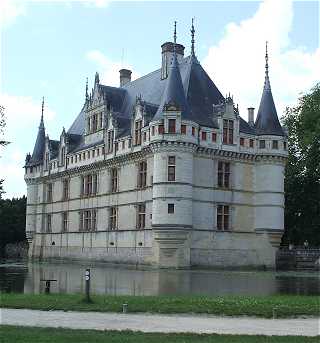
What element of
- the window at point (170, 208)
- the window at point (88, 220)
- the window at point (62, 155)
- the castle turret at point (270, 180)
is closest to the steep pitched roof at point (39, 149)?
the window at point (62, 155)

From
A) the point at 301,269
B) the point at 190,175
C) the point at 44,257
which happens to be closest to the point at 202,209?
the point at 190,175

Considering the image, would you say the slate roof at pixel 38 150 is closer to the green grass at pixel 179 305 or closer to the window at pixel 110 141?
the window at pixel 110 141

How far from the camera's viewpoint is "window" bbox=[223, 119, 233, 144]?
44594 mm

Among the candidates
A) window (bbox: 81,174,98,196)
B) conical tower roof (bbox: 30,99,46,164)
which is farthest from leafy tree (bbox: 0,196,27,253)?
window (bbox: 81,174,98,196)

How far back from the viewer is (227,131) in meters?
44.7

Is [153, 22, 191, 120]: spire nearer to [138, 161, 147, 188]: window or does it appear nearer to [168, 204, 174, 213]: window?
[138, 161, 147, 188]: window

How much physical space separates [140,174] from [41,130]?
23910 mm

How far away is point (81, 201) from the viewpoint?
54156 mm

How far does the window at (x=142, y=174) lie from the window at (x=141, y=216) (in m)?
1.56

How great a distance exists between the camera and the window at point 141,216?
44.9 m

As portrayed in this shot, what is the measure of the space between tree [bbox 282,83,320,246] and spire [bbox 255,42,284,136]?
5.80 meters

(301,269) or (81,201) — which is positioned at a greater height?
(81,201)

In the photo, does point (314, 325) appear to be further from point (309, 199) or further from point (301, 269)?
point (309, 199)

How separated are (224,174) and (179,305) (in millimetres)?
29851
